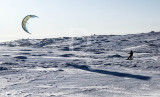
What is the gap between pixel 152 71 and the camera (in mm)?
26938

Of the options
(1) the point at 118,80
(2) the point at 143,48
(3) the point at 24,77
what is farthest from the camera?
(2) the point at 143,48

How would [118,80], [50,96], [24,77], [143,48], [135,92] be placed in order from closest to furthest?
[50,96], [135,92], [118,80], [24,77], [143,48]

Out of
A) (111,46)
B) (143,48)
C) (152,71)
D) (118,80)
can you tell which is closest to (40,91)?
(118,80)

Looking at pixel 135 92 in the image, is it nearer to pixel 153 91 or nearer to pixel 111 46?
pixel 153 91

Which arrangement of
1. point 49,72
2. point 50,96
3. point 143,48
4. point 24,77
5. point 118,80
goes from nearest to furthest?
point 50,96
point 118,80
point 24,77
point 49,72
point 143,48

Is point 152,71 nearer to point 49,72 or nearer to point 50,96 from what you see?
point 49,72

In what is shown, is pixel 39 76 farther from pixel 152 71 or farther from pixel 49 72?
pixel 152 71

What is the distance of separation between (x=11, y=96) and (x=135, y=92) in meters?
7.94

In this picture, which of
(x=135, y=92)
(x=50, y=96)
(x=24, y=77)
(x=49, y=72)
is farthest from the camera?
(x=49, y=72)

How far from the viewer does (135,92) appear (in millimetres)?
17812

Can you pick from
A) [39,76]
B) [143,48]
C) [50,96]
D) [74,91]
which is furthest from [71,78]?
[143,48]

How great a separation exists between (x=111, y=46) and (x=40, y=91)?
4670cm

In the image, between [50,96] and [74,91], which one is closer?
[50,96]

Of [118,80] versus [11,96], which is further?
[118,80]
